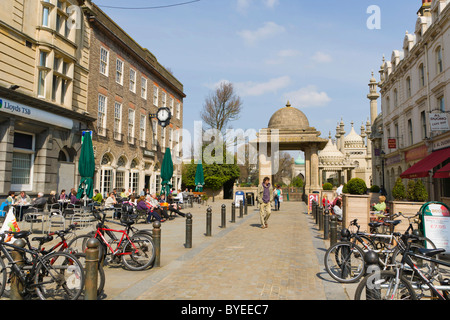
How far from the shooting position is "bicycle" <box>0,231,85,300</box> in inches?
181

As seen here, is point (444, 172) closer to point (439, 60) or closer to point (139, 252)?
point (439, 60)

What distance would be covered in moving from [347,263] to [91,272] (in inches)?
173

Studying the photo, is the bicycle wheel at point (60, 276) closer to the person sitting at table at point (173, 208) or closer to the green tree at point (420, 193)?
the person sitting at table at point (173, 208)

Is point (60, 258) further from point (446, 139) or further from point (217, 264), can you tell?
point (446, 139)

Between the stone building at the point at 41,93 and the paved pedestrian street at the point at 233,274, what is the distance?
9720mm

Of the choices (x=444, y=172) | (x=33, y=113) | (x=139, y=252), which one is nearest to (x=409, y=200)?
(x=444, y=172)

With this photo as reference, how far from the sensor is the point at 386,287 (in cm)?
400

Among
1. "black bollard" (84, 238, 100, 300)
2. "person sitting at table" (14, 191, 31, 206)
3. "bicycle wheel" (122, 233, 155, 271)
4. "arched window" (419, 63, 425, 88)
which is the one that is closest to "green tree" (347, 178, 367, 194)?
"arched window" (419, 63, 425, 88)

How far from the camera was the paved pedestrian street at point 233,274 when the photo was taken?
517 centimetres

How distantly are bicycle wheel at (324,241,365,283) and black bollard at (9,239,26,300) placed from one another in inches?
201

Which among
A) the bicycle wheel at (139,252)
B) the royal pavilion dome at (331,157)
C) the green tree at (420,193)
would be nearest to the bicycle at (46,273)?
the bicycle wheel at (139,252)

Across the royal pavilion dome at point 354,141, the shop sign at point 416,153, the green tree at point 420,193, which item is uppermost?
the royal pavilion dome at point 354,141

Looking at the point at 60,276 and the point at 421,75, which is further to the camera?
the point at 421,75

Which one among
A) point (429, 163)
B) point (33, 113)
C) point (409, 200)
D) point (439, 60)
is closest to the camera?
point (409, 200)
